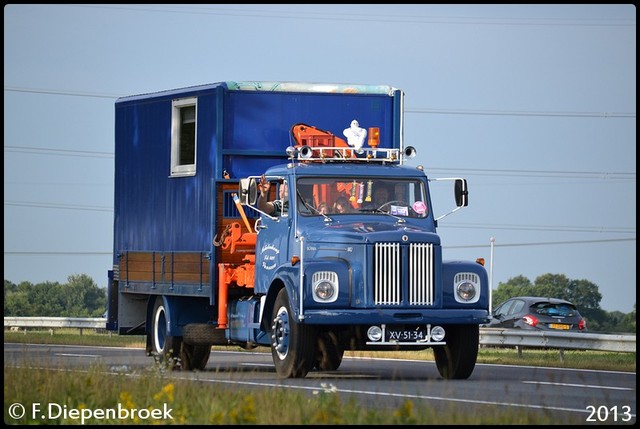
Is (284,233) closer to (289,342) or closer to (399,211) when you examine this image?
(399,211)

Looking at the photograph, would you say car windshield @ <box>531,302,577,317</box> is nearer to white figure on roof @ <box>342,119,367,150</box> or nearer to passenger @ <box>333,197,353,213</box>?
white figure on roof @ <box>342,119,367,150</box>

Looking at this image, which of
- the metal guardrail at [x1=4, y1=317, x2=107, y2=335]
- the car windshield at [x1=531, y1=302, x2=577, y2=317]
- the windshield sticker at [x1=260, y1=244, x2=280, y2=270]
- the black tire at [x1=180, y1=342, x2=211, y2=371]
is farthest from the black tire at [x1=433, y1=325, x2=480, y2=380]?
the metal guardrail at [x1=4, y1=317, x2=107, y2=335]

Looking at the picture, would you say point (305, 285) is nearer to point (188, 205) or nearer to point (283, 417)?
point (188, 205)

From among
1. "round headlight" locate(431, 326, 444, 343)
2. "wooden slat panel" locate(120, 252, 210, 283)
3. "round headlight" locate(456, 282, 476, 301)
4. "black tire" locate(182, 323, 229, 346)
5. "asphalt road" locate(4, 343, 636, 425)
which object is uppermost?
"wooden slat panel" locate(120, 252, 210, 283)

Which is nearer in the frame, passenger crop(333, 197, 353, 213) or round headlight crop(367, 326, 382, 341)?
round headlight crop(367, 326, 382, 341)

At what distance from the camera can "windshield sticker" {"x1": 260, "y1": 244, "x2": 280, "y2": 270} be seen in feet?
74.1

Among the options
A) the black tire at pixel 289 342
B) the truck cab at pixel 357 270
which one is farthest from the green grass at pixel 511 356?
the truck cab at pixel 357 270

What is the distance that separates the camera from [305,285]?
2084cm

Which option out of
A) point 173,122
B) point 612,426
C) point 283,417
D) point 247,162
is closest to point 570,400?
point 612,426

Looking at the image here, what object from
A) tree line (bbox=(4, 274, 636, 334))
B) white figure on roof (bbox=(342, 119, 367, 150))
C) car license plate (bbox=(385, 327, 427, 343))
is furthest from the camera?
tree line (bbox=(4, 274, 636, 334))

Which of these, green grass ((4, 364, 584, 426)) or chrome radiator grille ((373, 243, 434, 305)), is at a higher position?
chrome radiator grille ((373, 243, 434, 305))

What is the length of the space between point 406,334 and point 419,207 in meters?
2.30

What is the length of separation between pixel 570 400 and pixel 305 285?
4110mm

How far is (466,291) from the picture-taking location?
21453 mm
